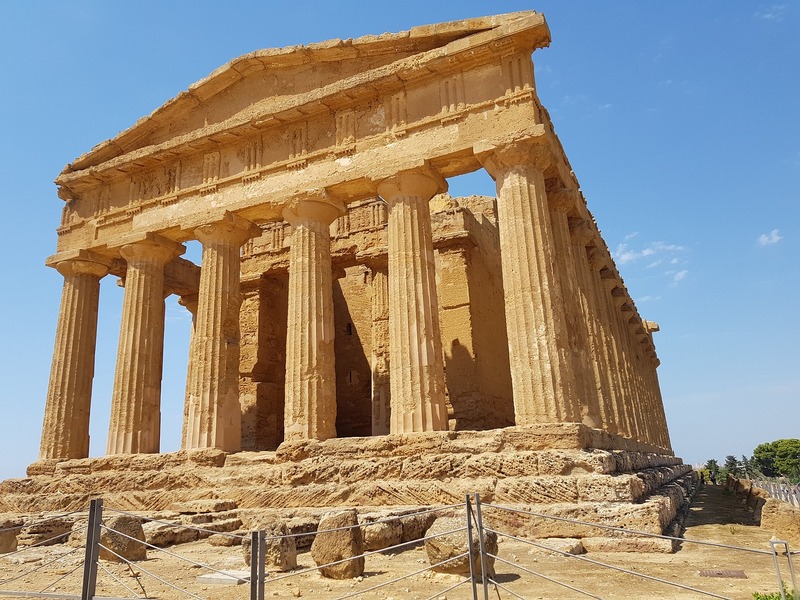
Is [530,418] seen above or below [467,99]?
below

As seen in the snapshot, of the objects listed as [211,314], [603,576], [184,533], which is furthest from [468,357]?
[603,576]

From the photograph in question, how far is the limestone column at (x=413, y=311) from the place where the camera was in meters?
11.3

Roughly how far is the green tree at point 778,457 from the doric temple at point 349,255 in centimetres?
4334

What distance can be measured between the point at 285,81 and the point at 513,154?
609cm

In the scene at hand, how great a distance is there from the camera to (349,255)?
1761 centimetres

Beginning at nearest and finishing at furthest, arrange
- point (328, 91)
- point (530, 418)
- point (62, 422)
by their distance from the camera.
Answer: point (530, 418), point (328, 91), point (62, 422)

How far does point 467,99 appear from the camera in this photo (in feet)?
40.8

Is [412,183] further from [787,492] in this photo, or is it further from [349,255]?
[787,492]

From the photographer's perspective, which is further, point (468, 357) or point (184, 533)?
point (468, 357)

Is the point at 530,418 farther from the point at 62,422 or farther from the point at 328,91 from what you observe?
the point at 62,422

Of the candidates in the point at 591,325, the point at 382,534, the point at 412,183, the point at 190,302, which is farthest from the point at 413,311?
the point at 190,302

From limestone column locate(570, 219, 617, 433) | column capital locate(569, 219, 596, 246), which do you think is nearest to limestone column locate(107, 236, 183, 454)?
column capital locate(569, 219, 596, 246)

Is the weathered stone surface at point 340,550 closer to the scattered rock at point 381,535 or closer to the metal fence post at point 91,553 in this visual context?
the scattered rock at point 381,535

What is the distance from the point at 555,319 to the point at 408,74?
232 inches
